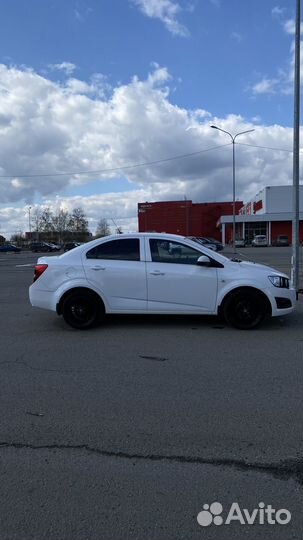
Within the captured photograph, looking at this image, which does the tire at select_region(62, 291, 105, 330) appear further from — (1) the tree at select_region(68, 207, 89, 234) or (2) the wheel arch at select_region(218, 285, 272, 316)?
(1) the tree at select_region(68, 207, 89, 234)

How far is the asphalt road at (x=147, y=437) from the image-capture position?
2604mm

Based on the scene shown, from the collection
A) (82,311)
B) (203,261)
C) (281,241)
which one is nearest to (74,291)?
(82,311)

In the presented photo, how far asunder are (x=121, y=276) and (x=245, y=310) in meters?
2.18

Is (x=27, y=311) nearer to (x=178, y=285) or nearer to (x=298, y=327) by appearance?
(x=178, y=285)

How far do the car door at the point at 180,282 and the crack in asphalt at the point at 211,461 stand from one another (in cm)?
401

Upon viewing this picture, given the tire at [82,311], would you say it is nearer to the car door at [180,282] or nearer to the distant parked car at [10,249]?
the car door at [180,282]

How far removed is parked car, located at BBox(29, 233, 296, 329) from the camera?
7203 mm

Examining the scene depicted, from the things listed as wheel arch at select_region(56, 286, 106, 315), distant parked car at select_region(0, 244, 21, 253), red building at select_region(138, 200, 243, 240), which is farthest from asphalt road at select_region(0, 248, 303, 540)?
red building at select_region(138, 200, 243, 240)

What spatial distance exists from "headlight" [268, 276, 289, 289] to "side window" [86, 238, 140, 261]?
231 centimetres

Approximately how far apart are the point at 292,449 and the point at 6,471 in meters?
2.18

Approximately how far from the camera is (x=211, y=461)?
3.23 metres

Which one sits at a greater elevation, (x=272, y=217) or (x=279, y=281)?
(x=272, y=217)

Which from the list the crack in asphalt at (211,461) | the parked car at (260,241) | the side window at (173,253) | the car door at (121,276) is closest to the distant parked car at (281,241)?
the parked car at (260,241)

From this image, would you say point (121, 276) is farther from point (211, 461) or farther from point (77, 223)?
point (77, 223)
